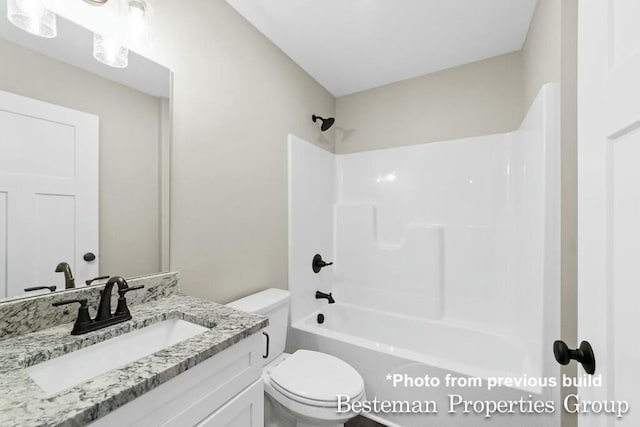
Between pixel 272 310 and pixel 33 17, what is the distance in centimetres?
155

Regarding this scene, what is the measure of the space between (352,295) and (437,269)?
804 millimetres

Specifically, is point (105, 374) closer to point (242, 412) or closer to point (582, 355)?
point (242, 412)

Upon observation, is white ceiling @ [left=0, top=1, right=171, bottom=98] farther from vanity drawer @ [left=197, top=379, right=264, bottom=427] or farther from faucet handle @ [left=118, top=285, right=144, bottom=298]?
vanity drawer @ [left=197, top=379, right=264, bottom=427]

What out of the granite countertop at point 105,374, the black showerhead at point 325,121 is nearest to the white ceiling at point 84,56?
the granite countertop at point 105,374

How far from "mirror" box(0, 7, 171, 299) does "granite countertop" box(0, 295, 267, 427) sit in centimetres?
22

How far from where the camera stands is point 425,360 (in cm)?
147

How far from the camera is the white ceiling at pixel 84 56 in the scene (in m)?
0.84

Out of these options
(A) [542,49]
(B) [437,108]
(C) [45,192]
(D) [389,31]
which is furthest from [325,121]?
(C) [45,192]

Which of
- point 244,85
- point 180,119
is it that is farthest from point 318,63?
point 180,119

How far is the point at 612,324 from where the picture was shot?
0.51m

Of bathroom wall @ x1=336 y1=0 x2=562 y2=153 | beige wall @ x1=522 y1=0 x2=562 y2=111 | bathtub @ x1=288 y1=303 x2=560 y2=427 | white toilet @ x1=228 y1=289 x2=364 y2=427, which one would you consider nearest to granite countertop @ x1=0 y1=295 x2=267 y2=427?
white toilet @ x1=228 y1=289 x2=364 y2=427

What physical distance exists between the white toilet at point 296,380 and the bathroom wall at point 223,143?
0.21 metres

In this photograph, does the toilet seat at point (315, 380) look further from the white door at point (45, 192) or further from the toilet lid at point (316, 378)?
the white door at point (45, 192)

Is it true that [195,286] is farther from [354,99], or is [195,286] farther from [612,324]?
[354,99]
